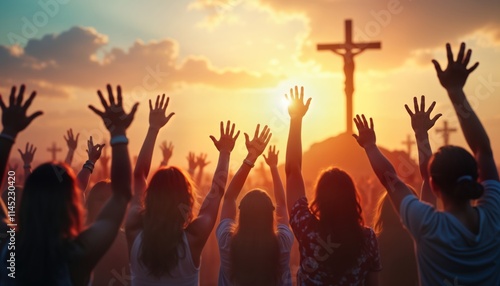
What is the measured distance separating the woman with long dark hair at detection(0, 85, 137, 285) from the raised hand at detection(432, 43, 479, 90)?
237cm

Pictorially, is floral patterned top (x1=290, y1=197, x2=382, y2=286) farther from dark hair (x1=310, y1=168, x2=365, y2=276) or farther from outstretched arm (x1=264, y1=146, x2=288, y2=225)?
outstretched arm (x1=264, y1=146, x2=288, y2=225)

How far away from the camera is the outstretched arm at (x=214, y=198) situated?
4000 mm

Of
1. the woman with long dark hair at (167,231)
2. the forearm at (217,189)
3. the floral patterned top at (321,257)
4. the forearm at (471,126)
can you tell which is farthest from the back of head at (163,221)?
the forearm at (471,126)

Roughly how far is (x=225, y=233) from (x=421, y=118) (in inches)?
79.3

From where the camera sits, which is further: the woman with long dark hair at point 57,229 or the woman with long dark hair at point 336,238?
the woman with long dark hair at point 336,238

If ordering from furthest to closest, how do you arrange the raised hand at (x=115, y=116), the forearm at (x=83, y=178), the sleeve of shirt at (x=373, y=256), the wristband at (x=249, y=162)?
the forearm at (x=83, y=178)
the wristband at (x=249, y=162)
the sleeve of shirt at (x=373, y=256)
the raised hand at (x=115, y=116)

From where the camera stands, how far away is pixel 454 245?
324cm

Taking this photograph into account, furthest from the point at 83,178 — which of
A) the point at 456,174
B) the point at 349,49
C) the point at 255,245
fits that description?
the point at 349,49

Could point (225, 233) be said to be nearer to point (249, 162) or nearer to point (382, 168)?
point (249, 162)

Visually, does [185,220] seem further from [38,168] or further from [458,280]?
[458,280]

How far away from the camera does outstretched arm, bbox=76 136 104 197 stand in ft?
16.8

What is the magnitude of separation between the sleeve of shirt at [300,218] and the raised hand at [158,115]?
1.62 m

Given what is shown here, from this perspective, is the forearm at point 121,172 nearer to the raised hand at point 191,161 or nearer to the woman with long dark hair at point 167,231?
the woman with long dark hair at point 167,231

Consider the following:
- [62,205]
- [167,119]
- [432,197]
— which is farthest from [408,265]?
[62,205]
